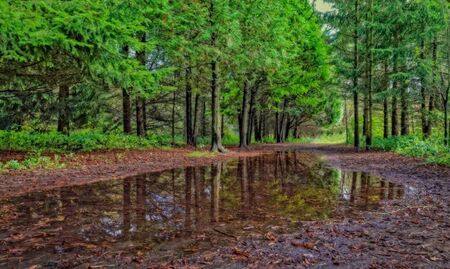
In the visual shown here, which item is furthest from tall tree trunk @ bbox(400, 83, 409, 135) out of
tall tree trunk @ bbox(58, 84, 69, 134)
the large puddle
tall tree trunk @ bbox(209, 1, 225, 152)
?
tall tree trunk @ bbox(58, 84, 69, 134)

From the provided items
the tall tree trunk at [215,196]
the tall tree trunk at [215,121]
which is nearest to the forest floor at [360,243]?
Answer: the tall tree trunk at [215,196]

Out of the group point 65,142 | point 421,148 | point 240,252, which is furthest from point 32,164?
point 421,148

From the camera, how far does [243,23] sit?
61.6 ft

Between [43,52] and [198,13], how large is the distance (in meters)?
9.33

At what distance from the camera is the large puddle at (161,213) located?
3.73 m

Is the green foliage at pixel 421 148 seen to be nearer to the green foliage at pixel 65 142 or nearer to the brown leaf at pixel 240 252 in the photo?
the brown leaf at pixel 240 252

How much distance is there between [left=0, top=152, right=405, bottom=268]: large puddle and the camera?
373 cm

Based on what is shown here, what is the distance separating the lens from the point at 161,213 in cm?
522

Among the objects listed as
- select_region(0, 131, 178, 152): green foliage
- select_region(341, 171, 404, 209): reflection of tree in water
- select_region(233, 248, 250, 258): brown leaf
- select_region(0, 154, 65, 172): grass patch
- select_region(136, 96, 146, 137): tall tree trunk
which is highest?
select_region(136, 96, 146, 137): tall tree trunk

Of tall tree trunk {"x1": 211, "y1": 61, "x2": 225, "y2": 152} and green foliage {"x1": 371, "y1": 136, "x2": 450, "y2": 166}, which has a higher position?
tall tree trunk {"x1": 211, "y1": 61, "x2": 225, "y2": 152}

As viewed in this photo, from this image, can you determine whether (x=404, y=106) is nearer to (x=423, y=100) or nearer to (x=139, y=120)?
(x=423, y=100)

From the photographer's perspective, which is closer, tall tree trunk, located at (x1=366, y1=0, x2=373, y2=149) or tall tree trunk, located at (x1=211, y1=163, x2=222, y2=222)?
tall tree trunk, located at (x1=211, y1=163, x2=222, y2=222)

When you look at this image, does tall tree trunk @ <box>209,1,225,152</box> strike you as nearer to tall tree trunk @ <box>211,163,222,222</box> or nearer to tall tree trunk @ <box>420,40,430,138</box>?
tall tree trunk @ <box>211,163,222,222</box>

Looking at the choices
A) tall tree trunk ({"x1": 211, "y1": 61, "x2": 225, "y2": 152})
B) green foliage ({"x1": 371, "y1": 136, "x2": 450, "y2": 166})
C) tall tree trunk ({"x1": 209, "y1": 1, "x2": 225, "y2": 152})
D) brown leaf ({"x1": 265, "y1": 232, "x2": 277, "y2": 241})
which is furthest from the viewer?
tall tree trunk ({"x1": 211, "y1": 61, "x2": 225, "y2": 152})
